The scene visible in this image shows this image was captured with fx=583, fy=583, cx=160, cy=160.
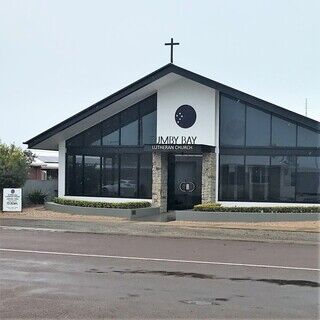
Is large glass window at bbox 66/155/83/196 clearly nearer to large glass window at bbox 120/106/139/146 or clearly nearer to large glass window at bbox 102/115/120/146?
large glass window at bbox 102/115/120/146

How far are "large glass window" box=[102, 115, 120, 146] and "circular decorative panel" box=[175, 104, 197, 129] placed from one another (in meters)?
3.05

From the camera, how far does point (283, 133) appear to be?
24.6 meters

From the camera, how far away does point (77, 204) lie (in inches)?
1011

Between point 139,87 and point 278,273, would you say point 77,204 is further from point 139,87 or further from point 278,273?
point 278,273

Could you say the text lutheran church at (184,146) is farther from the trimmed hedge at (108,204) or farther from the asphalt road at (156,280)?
the asphalt road at (156,280)

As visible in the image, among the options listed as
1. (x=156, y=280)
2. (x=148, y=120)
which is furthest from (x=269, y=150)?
(x=156, y=280)

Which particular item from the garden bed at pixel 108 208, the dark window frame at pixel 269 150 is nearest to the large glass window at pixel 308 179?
the dark window frame at pixel 269 150

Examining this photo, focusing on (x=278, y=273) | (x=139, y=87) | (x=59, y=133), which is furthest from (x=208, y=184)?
(x=278, y=273)

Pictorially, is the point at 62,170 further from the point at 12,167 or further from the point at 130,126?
the point at 130,126

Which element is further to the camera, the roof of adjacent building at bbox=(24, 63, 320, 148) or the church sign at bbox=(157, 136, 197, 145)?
the church sign at bbox=(157, 136, 197, 145)

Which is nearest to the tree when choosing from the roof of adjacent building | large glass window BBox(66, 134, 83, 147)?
large glass window BBox(66, 134, 83, 147)

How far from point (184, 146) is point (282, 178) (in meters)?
4.34

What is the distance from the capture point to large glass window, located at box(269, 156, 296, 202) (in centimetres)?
2438

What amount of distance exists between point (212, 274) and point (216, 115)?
15.6m
